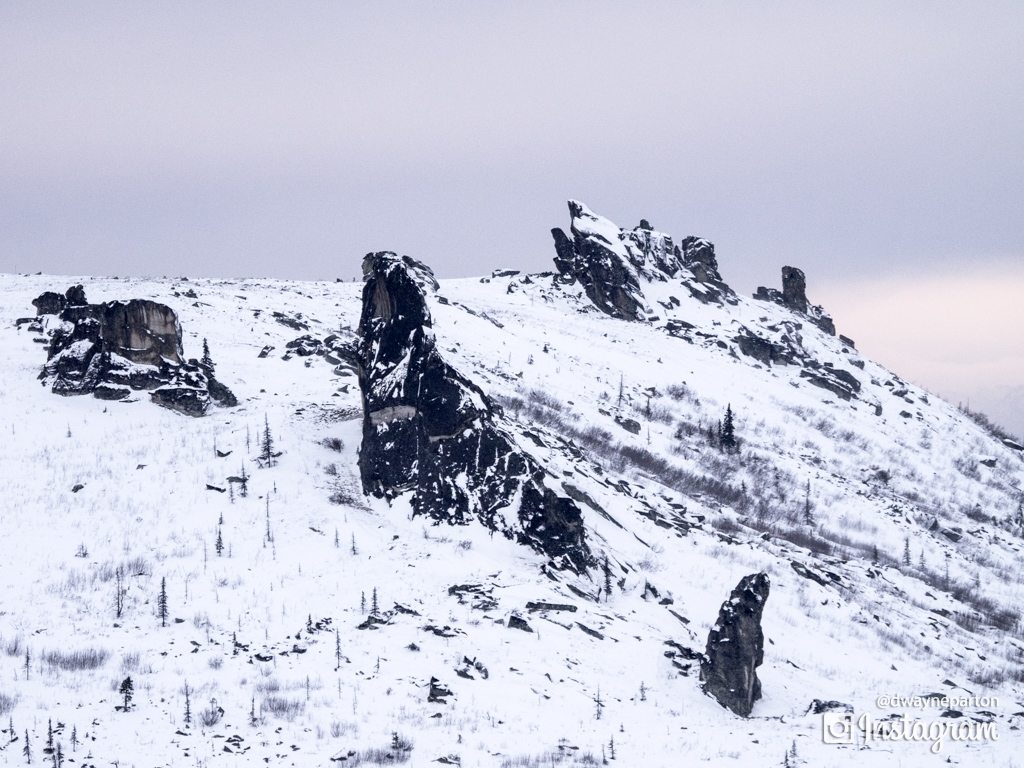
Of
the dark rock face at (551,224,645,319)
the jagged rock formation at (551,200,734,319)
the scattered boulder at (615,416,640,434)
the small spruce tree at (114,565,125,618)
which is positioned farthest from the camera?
the jagged rock formation at (551,200,734,319)

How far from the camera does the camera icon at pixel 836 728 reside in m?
25.0

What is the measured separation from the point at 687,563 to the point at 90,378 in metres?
27.8

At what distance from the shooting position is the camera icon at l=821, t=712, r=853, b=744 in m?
25.0

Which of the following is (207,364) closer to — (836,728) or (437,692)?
(437,692)

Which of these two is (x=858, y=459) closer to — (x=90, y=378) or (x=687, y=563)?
(x=687, y=563)

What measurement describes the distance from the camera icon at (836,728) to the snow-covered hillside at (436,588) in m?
0.33

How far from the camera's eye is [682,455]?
6144cm

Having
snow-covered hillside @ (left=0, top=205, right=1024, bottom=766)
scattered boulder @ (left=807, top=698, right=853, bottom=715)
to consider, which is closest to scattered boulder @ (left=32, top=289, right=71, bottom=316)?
snow-covered hillside @ (left=0, top=205, right=1024, bottom=766)

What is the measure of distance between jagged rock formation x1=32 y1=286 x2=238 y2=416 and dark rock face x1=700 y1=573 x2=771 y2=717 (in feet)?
85.4

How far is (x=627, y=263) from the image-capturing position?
328ft

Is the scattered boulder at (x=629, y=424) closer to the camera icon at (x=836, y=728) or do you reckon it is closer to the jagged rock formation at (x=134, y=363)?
the jagged rock formation at (x=134, y=363)

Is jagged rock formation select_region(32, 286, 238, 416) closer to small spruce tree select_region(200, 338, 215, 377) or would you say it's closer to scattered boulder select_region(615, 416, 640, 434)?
small spruce tree select_region(200, 338, 215, 377)

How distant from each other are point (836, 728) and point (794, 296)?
87.7m

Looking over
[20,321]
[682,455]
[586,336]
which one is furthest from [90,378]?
[586,336]
